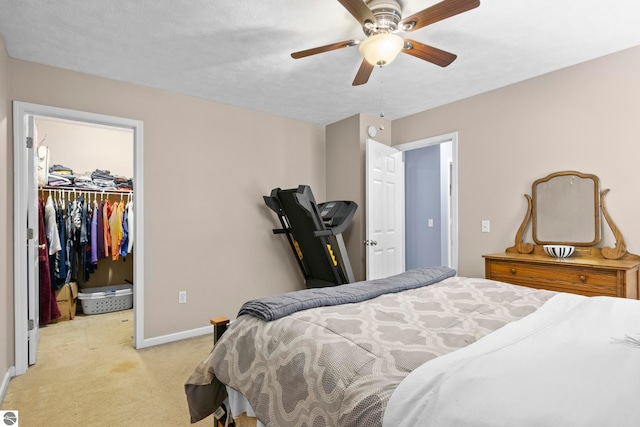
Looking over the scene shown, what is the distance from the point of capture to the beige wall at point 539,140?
2.66m

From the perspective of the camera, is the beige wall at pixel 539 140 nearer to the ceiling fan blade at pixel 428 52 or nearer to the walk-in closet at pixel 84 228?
the ceiling fan blade at pixel 428 52

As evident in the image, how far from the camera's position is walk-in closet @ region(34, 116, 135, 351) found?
406cm

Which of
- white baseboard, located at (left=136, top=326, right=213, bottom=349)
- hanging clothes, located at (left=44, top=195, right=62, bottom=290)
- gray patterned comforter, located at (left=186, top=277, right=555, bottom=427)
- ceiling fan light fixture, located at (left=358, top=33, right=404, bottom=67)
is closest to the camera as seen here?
gray patterned comforter, located at (left=186, top=277, right=555, bottom=427)

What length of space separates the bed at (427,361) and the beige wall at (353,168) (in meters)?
2.24

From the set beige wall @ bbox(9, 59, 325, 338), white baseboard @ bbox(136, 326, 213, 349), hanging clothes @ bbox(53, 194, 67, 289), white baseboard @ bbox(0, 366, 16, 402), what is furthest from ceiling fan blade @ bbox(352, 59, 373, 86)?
hanging clothes @ bbox(53, 194, 67, 289)

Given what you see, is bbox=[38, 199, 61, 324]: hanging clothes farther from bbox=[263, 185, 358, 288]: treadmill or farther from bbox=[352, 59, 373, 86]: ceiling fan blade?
bbox=[352, 59, 373, 86]: ceiling fan blade

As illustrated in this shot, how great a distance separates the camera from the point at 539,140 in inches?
123

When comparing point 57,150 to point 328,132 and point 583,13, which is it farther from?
point 583,13

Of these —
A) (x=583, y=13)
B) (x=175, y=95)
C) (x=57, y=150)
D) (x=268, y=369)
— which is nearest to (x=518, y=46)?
(x=583, y=13)

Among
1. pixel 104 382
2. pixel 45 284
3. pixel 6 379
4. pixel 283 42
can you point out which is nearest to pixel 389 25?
pixel 283 42

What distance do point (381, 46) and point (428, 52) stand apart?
36 centimetres

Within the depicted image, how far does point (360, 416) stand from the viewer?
37.5 inches

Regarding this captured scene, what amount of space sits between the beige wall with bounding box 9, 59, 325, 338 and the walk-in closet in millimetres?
899

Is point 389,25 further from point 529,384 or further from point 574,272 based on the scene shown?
point 574,272
